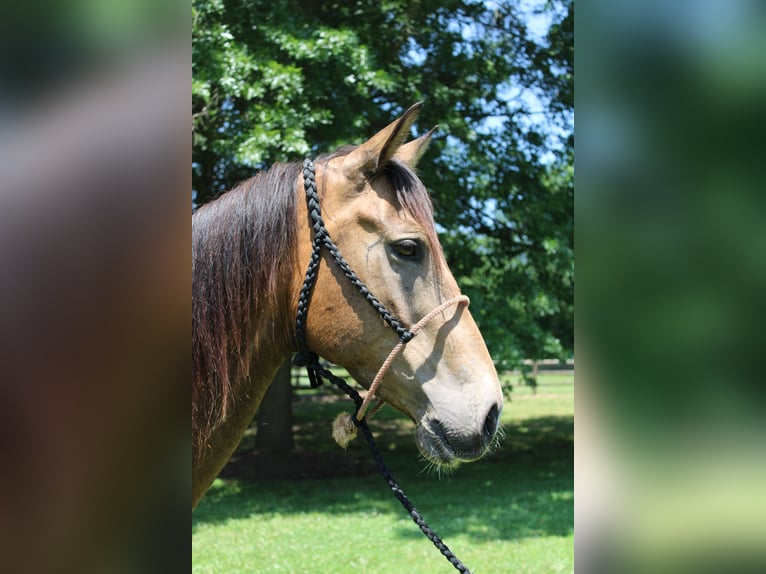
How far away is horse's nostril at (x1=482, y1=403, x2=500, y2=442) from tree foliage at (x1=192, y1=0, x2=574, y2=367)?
4.89m

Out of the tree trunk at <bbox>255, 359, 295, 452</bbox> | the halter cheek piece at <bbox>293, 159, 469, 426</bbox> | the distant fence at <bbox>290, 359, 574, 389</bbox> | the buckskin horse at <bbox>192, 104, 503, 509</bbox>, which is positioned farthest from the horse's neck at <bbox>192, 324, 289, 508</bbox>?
the tree trunk at <bbox>255, 359, 295, 452</bbox>

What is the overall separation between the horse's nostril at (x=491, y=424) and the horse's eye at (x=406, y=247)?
1.87 feet

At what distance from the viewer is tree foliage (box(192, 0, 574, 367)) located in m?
6.78

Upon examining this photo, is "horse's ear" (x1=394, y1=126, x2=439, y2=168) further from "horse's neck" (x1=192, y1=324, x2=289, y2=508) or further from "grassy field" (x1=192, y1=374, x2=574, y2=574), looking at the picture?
"grassy field" (x1=192, y1=374, x2=574, y2=574)

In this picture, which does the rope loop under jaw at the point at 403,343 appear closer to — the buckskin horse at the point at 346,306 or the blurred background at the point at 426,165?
the buckskin horse at the point at 346,306

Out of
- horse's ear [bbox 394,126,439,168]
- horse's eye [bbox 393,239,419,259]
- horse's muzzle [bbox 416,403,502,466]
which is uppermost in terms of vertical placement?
horse's ear [bbox 394,126,439,168]

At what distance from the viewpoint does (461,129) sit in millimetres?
7969

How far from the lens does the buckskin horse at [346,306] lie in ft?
6.42

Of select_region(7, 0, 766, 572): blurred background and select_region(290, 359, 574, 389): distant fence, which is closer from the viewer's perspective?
select_region(7, 0, 766, 572): blurred background

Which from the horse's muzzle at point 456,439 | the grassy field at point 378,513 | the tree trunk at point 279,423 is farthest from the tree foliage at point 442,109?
the horse's muzzle at point 456,439

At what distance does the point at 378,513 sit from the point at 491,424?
7059 millimetres

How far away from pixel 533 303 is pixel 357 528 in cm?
380
